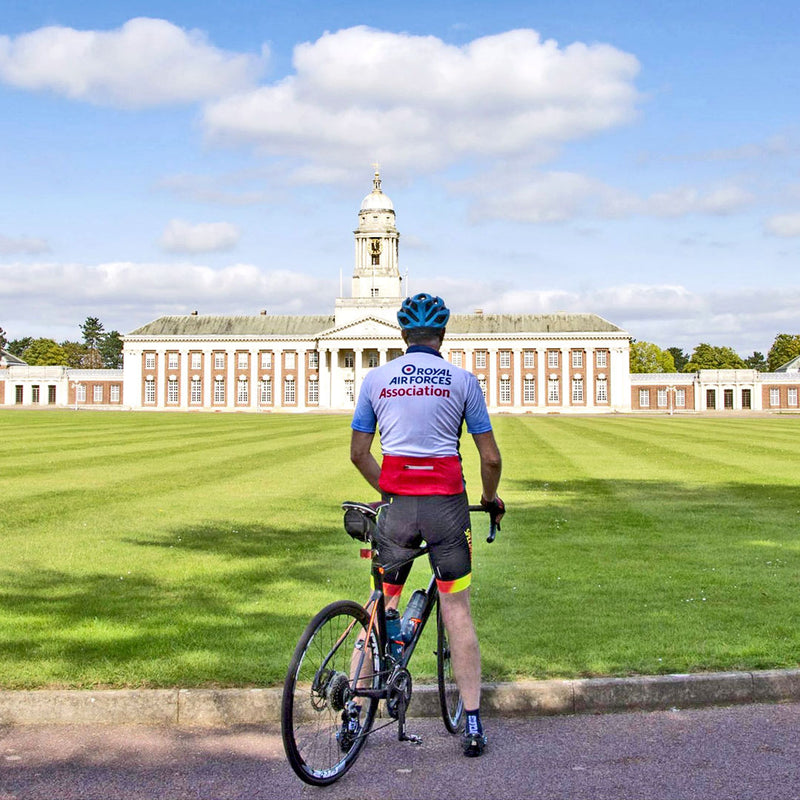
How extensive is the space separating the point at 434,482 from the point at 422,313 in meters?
1.01

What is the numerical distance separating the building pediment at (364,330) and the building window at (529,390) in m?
17.4

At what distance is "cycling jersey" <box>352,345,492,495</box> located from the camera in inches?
191

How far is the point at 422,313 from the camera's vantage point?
5188 millimetres

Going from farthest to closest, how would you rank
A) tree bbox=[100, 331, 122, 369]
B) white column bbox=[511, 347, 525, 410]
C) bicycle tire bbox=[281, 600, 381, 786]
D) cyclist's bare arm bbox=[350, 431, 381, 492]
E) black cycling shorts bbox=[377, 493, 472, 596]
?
1. tree bbox=[100, 331, 122, 369]
2. white column bbox=[511, 347, 525, 410]
3. cyclist's bare arm bbox=[350, 431, 381, 492]
4. black cycling shorts bbox=[377, 493, 472, 596]
5. bicycle tire bbox=[281, 600, 381, 786]

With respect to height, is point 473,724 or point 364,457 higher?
point 364,457

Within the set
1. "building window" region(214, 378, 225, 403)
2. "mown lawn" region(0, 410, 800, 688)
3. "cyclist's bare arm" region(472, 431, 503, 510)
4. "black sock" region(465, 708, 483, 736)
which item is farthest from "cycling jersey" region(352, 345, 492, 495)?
"building window" region(214, 378, 225, 403)

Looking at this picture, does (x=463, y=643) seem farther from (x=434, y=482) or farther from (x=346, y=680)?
(x=434, y=482)

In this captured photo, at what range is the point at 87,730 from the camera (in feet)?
17.4

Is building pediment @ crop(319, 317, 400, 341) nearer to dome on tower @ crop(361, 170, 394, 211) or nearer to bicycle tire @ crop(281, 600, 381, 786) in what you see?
dome on tower @ crop(361, 170, 394, 211)

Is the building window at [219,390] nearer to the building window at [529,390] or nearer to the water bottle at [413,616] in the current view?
the building window at [529,390]

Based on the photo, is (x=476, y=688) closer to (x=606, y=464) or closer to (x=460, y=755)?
(x=460, y=755)

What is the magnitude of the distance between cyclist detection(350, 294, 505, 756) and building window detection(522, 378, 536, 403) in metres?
109

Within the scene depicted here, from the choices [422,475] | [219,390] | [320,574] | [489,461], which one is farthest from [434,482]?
[219,390]

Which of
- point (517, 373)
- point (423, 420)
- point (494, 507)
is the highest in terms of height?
point (517, 373)
